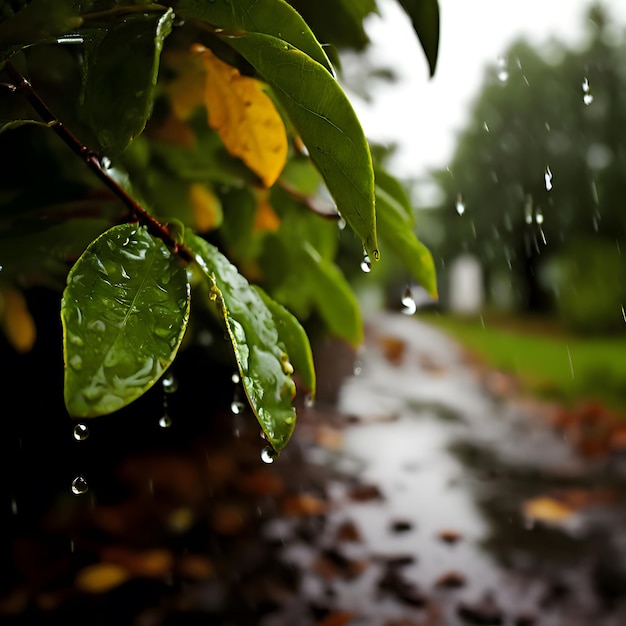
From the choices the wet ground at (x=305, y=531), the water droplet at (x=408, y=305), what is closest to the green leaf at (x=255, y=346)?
the water droplet at (x=408, y=305)

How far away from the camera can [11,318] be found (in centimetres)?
82

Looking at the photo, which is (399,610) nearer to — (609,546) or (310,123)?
(609,546)

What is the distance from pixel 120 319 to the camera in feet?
0.98

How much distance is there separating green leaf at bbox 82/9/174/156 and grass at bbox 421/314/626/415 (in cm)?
380

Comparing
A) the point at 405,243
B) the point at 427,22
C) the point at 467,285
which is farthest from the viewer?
the point at 467,285

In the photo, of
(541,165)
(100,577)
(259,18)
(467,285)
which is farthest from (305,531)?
(467,285)

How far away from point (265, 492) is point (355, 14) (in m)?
1.31

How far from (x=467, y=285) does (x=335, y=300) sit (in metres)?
12.0

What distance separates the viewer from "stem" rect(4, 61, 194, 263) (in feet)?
1.14

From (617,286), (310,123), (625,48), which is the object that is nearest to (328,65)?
(310,123)

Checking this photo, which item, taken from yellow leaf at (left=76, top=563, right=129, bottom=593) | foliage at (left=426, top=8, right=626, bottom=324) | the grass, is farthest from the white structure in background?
yellow leaf at (left=76, top=563, right=129, bottom=593)

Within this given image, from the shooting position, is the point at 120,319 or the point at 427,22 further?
the point at 427,22

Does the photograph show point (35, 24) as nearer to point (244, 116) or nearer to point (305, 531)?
point (244, 116)

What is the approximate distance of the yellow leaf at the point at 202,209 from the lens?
2.36 ft
